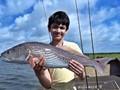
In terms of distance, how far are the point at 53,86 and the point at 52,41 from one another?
2.69ft

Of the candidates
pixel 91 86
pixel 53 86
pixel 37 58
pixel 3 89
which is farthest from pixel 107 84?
pixel 3 89

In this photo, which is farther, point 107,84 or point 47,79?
point 107,84

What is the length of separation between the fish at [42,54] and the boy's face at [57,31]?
0.25 meters

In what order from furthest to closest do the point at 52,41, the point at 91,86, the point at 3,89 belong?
1. the point at 3,89
2. the point at 91,86
3. the point at 52,41

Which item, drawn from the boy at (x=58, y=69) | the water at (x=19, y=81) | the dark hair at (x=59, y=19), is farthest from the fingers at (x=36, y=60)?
the water at (x=19, y=81)

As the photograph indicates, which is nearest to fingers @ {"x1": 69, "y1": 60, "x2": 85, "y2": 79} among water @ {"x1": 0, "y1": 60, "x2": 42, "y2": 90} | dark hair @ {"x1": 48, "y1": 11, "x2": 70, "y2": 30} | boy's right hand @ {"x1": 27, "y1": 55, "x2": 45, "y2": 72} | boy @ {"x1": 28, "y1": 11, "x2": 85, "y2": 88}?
boy @ {"x1": 28, "y1": 11, "x2": 85, "y2": 88}

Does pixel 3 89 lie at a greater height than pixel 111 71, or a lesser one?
lesser

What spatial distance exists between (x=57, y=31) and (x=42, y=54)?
0.56 meters

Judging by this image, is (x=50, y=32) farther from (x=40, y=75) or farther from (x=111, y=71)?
(x=111, y=71)

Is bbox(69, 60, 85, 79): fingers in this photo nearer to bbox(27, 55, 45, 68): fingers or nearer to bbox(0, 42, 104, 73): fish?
bbox(0, 42, 104, 73): fish

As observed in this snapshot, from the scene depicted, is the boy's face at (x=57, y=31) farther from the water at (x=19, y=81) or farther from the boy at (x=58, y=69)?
the water at (x=19, y=81)

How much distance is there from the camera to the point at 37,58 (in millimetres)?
6676

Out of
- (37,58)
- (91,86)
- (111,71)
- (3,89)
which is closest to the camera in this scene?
(37,58)

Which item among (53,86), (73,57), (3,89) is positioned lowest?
(3,89)
